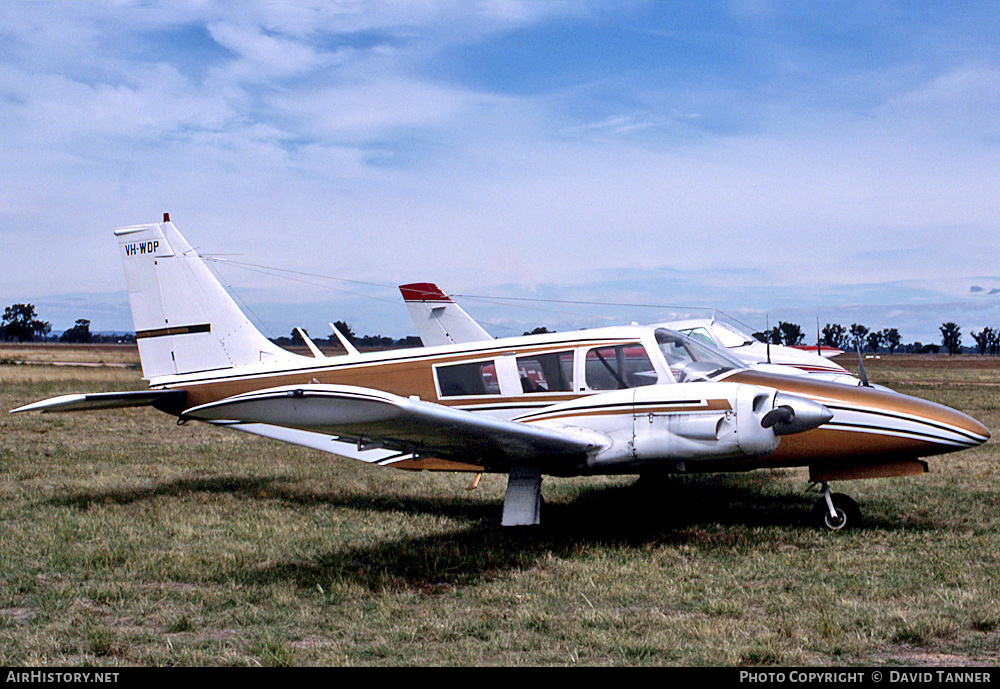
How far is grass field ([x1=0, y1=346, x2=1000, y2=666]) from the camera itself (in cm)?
499

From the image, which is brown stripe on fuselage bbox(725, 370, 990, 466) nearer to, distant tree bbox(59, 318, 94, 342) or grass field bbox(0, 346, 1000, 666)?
grass field bbox(0, 346, 1000, 666)

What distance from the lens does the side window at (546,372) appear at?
854 centimetres

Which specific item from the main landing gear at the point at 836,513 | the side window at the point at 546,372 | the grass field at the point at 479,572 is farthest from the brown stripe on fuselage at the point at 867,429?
the side window at the point at 546,372

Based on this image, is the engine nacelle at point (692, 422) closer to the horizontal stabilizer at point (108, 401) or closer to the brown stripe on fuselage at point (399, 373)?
the brown stripe on fuselage at point (399, 373)

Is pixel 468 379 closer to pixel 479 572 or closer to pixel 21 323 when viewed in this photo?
pixel 479 572

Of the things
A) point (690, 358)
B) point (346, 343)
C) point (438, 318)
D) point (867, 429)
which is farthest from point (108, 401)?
point (438, 318)

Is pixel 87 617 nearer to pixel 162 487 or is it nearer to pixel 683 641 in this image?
pixel 683 641

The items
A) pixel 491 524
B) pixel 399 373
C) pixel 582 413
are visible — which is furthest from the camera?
pixel 399 373

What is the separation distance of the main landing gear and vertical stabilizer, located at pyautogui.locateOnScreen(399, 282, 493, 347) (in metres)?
14.5

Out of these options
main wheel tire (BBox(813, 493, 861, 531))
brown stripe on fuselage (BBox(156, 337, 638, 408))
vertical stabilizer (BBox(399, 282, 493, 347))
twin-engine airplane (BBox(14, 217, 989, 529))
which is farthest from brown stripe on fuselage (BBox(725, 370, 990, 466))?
vertical stabilizer (BBox(399, 282, 493, 347))

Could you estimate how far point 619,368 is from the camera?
838 centimetres

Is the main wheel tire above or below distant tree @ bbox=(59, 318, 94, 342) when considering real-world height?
below

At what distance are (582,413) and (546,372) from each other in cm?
110

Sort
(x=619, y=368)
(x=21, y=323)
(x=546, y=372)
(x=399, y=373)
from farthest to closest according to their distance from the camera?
(x=21, y=323)
(x=399, y=373)
(x=546, y=372)
(x=619, y=368)
